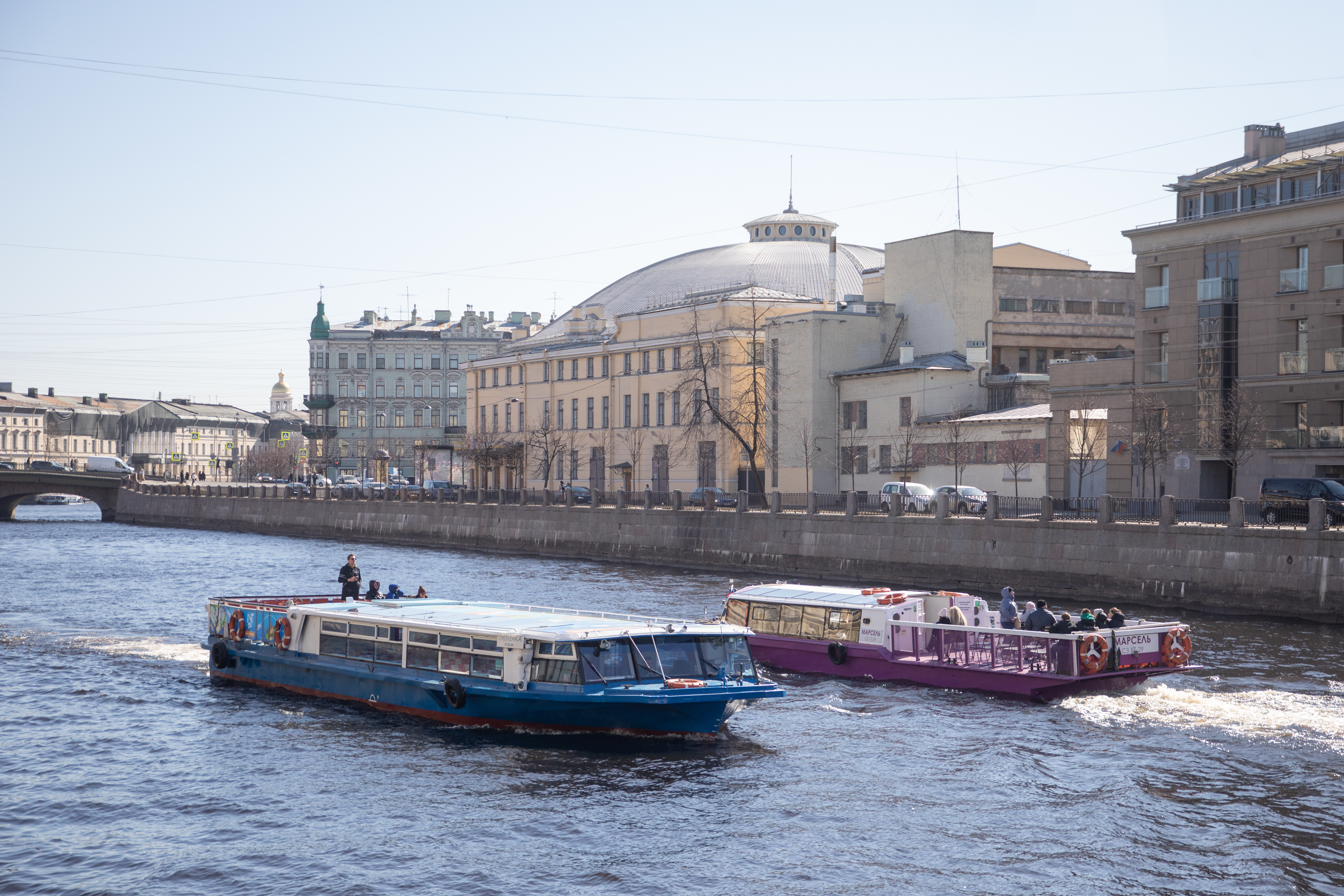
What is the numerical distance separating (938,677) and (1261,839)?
1146 centimetres

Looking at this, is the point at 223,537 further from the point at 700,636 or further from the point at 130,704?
the point at 700,636

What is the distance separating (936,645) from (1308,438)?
26284 mm

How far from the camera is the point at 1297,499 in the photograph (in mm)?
43469

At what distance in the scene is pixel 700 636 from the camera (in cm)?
2466

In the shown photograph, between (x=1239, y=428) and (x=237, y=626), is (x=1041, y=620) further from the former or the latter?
(x=1239, y=428)

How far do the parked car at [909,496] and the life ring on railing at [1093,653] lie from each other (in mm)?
23918

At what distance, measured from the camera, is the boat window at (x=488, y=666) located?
25.1 meters

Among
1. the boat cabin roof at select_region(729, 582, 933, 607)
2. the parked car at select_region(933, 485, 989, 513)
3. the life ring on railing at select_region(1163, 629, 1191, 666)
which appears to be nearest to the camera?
the life ring on railing at select_region(1163, 629, 1191, 666)

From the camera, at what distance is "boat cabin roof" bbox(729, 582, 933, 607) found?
3147 centimetres

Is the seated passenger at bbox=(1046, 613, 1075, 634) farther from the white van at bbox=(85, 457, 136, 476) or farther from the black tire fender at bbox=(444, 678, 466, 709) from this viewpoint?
the white van at bbox=(85, 457, 136, 476)

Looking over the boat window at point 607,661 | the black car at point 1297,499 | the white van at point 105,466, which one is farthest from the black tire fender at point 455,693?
the white van at point 105,466

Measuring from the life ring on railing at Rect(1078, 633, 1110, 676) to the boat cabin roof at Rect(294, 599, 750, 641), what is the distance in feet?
21.2

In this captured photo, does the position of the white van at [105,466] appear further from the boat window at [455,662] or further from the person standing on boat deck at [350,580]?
the boat window at [455,662]

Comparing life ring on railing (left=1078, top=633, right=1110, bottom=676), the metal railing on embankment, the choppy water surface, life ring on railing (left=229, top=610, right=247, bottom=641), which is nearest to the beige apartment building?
the metal railing on embankment
